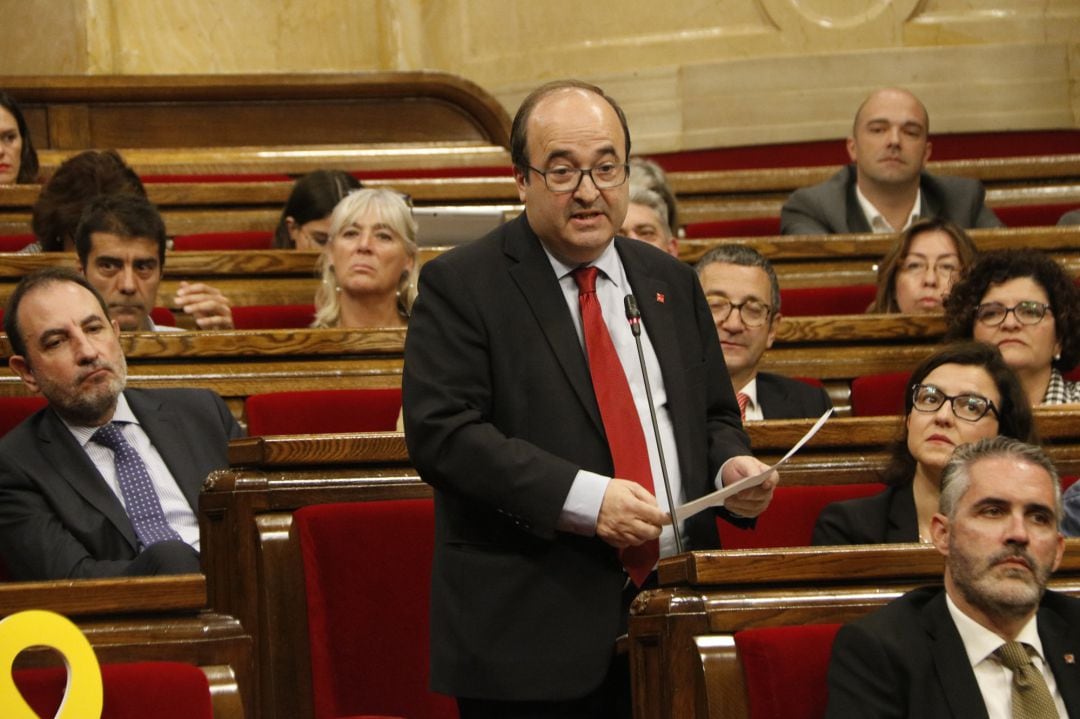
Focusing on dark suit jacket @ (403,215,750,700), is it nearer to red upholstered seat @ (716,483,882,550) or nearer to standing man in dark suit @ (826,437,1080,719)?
standing man in dark suit @ (826,437,1080,719)

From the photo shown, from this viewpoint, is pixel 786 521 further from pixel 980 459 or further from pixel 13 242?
pixel 13 242

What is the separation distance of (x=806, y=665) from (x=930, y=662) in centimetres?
7

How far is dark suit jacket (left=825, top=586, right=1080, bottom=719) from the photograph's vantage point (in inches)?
39.4

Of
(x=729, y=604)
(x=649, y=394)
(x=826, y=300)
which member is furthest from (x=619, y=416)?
(x=826, y=300)

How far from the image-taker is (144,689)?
94 cm

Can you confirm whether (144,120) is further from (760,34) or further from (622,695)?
(622,695)

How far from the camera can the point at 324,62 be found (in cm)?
350

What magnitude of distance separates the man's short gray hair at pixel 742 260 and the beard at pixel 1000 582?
0.74m

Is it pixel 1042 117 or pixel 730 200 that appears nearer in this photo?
pixel 730 200

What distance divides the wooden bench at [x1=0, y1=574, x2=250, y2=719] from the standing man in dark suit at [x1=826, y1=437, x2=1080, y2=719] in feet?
1.13

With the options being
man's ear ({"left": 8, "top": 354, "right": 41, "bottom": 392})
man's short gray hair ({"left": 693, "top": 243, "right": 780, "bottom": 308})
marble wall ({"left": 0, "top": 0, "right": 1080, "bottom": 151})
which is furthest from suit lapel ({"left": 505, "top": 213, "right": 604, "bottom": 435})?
marble wall ({"left": 0, "top": 0, "right": 1080, "bottom": 151})

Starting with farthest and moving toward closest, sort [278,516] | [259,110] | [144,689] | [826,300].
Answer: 1. [259,110]
2. [826,300]
3. [278,516]
4. [144,689]

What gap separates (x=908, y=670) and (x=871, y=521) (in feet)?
1.08

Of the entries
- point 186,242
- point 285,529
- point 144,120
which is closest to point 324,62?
point 144,120
